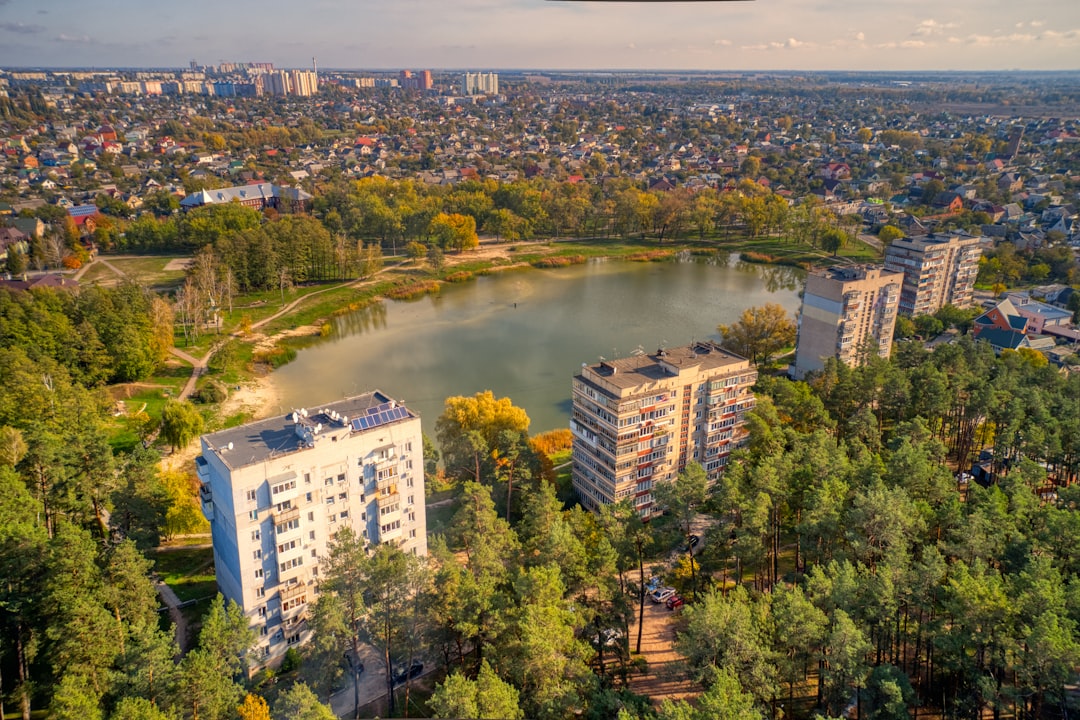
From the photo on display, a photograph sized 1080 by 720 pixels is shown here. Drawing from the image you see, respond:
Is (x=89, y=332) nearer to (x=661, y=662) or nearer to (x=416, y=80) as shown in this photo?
(x=661, y=662)

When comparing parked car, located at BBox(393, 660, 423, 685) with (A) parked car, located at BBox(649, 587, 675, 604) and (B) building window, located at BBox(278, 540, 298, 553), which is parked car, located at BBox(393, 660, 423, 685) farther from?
(A) parked car, located at BBox(649, 587, 675, 604)

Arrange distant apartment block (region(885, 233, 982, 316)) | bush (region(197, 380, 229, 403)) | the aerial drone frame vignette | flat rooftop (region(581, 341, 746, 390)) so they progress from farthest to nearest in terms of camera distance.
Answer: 1. distant apartment block (region(885, 233, 982, 316))
2. bush (region(197, 380, 229, 403))
3. flat rooftop (region(581, 341, 746, 390))
4. the aerial drone frame vignette

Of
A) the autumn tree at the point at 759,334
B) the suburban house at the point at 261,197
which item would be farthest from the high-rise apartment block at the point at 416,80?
the autumn tree at the point at 759,334

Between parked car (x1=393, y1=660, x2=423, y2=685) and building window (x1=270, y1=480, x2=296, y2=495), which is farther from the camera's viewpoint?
parked car (x1=393, y1=660, x2=423, y2=685)

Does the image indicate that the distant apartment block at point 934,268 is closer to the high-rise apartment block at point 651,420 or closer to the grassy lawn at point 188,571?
the high-rise apartment block at point 651,420

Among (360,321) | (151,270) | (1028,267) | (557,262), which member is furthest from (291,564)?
(1028,267)

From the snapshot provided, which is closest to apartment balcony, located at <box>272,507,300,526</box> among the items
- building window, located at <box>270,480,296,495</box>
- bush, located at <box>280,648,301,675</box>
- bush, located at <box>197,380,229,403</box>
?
building window, located at <box>270,480,296,495</box>

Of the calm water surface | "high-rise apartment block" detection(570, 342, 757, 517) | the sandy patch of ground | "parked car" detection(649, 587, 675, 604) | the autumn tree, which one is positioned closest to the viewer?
"parked car" detection(649, 587, 675, 604)
